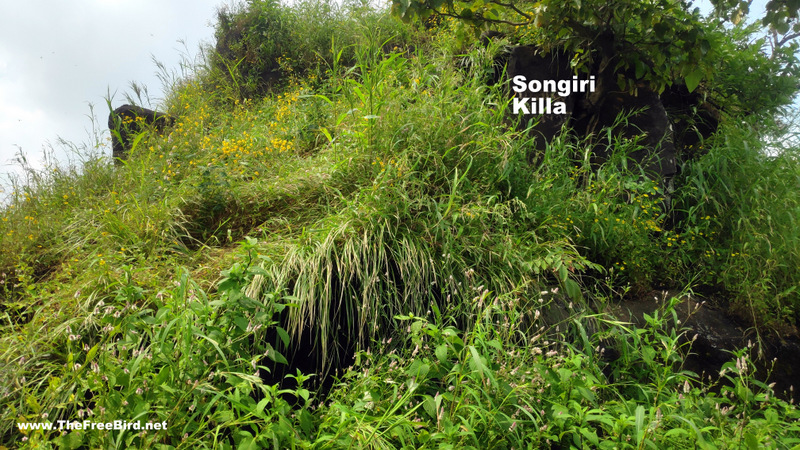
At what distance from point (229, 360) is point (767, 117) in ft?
18.5

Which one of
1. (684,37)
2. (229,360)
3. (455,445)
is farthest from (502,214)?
(684,37)

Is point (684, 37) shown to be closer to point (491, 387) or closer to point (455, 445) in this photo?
point (491, 387)

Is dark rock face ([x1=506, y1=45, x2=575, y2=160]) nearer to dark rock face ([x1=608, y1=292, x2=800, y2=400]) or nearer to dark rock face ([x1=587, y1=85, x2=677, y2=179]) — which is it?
dark rock face ([x1=587, y1=85, x2=677, y2=179])

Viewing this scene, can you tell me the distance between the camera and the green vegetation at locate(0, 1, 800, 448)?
1.90 metres

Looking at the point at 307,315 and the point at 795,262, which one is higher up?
the point at 795,262

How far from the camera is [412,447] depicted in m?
1.79

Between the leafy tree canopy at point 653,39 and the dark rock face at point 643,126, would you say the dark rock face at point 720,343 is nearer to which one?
the dark rock face at point 643,126

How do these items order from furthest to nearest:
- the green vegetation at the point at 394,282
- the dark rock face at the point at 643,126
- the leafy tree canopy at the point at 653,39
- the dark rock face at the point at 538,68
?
1. the dark rock face at the point at 538,68
2. the dark rock face at the point at 643,126
3. the leafy tree canopy at the point at 653,39
4. the green vegetation at the point at 394,282

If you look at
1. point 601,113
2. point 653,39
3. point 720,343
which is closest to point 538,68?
point 601,113

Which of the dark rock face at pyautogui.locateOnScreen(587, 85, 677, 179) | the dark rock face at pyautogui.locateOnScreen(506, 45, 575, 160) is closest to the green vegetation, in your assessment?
the dark rock face at pyautogui.locateOnScreen(587, 85, 677, 179)

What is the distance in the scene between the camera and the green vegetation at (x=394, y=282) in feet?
6.22

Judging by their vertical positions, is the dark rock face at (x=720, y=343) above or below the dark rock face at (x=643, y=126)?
below

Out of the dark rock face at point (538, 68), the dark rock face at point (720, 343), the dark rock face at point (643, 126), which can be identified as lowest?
the dark rock face at point (720, 343)

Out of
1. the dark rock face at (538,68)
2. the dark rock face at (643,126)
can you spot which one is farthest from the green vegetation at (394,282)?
the dark rock face at (538,68)
